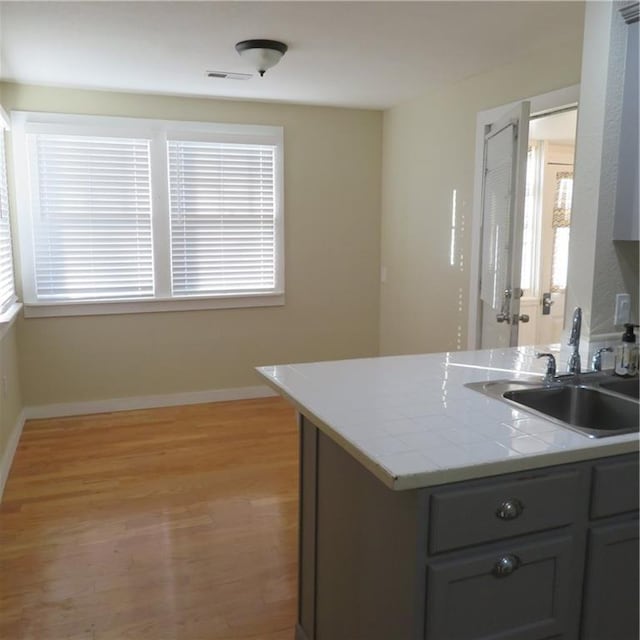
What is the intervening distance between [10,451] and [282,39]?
114 inches

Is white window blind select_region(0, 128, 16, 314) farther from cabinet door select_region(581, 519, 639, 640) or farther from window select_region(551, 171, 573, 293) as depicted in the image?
window select_region(551, 171, 573, 293)

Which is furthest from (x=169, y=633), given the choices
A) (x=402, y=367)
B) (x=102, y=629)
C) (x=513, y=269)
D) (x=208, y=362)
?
(x=208, y=362)

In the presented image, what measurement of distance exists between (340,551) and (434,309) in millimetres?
2984

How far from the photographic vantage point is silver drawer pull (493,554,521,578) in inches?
58.8

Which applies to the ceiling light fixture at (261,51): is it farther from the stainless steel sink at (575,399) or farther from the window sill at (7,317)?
the stainless steel sink at (575,399)

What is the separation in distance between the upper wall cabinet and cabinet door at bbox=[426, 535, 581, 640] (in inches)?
49.4

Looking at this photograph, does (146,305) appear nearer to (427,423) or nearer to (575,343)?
(575,343)

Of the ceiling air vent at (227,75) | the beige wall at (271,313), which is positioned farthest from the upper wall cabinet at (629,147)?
the beige wall at (271,313)

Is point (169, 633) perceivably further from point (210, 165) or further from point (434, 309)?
point (210, 165)

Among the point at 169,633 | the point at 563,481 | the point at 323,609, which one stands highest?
the point at 563,481

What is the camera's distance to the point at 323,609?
1.96 m

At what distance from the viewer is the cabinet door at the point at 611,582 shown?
163 cm

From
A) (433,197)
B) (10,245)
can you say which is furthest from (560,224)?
(10,245)

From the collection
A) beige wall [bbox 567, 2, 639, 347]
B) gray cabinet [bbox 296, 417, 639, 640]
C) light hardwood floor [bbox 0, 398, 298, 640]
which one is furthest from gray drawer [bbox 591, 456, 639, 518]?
light hardwood floor [bbox 0, 398, 298, 640]
